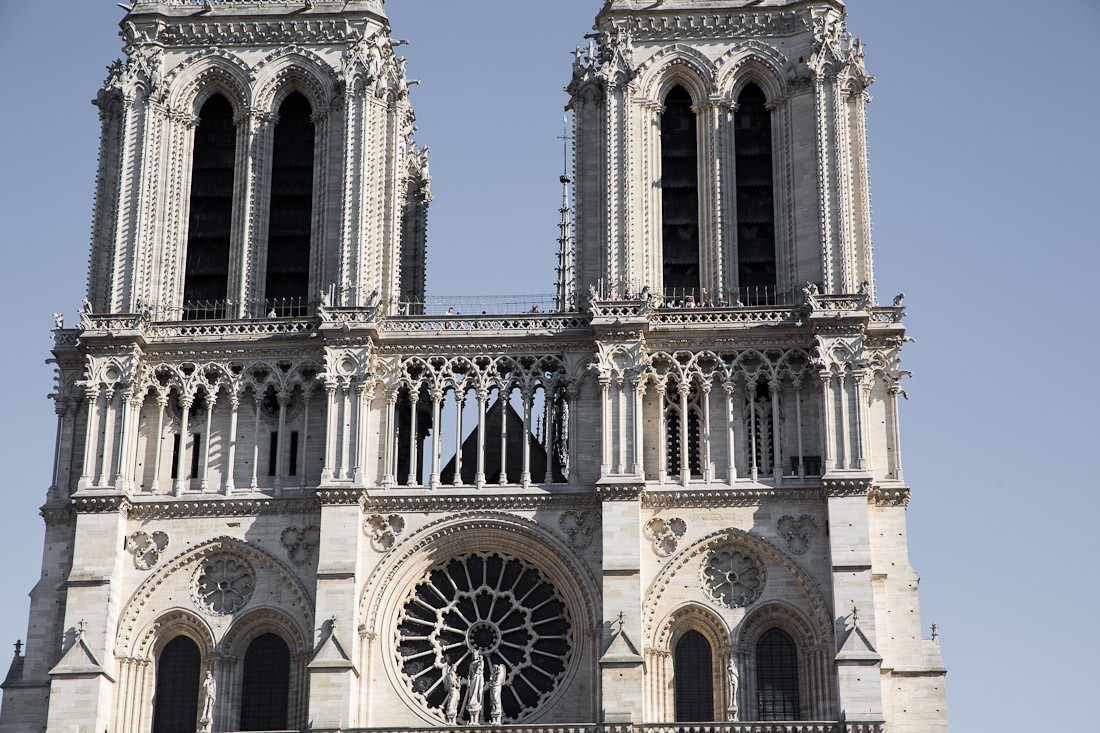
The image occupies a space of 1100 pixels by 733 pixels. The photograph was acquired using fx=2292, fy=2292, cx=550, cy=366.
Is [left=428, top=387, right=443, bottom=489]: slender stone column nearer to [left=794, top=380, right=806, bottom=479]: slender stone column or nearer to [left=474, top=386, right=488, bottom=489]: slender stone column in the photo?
[left=474, top=386, right=488, bottom=489]: slender stone column

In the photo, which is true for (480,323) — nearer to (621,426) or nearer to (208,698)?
(621,426)

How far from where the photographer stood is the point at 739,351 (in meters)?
57.5

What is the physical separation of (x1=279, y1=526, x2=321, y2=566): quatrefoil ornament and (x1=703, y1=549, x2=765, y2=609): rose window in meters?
9.60

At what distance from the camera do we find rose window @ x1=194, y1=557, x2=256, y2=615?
56250 millimetres

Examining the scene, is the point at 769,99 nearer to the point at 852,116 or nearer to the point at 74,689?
the point at 852,116

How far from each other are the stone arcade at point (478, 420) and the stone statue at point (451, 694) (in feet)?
0.41

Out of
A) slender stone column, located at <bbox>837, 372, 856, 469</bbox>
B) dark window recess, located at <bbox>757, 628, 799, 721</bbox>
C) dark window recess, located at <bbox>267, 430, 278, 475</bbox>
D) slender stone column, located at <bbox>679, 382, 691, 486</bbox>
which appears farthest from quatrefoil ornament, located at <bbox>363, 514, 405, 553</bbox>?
slender stone column, located at <bbox>837, 372, 856, 469</bbox>

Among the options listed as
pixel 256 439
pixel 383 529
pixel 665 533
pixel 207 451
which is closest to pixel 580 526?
pixel 665 533

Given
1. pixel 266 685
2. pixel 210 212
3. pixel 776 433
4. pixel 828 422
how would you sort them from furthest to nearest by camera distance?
pixel 210 212
pixel 776 433
pixel 828 422
pixel 266 685

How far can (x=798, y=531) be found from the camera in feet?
183

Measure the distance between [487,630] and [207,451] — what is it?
840 cm

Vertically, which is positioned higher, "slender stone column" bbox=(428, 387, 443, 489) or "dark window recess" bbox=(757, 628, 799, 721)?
"slender stone column" bbox=(428, 387, 443, 489)

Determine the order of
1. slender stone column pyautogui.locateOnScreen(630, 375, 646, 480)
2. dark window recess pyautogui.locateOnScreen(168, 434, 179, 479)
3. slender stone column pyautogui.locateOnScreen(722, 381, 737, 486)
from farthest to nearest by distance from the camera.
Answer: dark window recess pyautogui.locateOnScreen(168, 434, 179, 479) < slender stone column pyautogui.locateOnScreen(722, 381, 737, 486) < slender stone column pyautogui.locateOnScreen(630, 375, 646, 480)

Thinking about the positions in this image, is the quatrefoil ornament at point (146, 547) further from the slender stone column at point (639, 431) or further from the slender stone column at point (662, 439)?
the slender stone column at point (662, 439)
